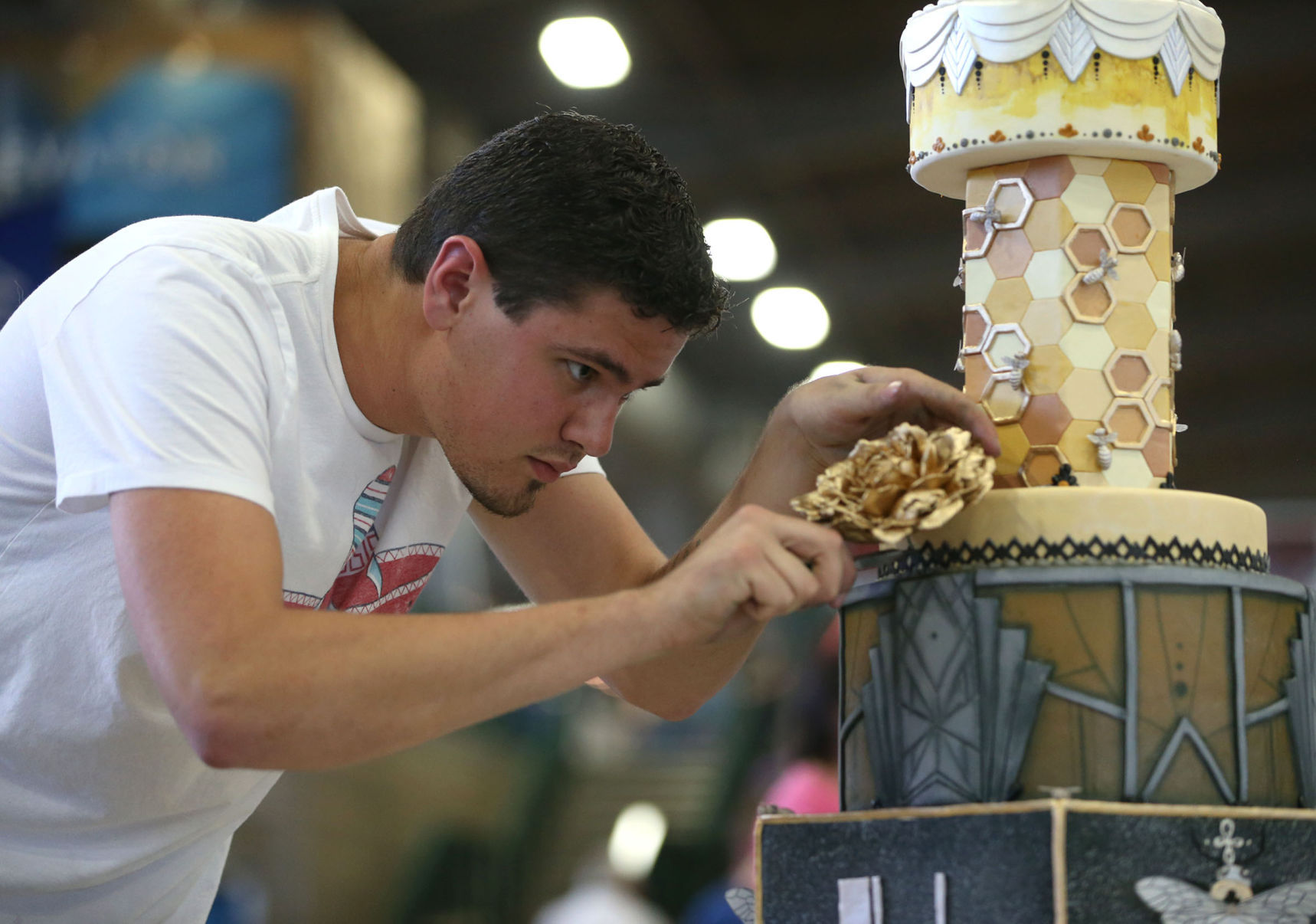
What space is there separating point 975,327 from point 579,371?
45cm

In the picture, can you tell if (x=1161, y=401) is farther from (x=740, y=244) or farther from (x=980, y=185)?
(x=740, y=244)

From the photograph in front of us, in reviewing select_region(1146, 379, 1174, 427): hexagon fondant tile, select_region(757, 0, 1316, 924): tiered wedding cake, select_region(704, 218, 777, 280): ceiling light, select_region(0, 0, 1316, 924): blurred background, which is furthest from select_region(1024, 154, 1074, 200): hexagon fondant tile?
select_region(704, 218, 777, 280): ceiling light

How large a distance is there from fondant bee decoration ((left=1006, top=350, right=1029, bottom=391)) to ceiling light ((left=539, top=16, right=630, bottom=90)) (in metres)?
4.61

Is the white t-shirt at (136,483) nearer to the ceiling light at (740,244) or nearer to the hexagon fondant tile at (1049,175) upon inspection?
the hexagon fondant tile at (1049,175)

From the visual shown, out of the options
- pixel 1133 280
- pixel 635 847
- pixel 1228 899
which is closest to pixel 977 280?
pixel 1133 280

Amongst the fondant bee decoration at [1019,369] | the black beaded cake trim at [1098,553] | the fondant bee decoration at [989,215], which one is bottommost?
the black beaded cake trim at [1098,553]

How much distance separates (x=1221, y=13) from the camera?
5.74 metres

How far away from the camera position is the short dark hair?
1605 millimetres

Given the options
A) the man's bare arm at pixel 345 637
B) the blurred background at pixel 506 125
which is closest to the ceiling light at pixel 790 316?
the blurred background at pixel 506 125

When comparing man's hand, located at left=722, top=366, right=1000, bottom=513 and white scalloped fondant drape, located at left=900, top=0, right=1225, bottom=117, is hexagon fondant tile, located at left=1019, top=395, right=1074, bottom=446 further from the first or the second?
white scalloped fondant drape, located at left=900, top=0, right=1225, bottom=117

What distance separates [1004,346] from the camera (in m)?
1.52

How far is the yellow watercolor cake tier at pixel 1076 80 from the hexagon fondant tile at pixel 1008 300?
0.14 metres

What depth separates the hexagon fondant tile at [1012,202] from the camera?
151 cm

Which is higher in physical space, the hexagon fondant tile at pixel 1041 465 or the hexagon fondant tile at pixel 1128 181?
the hexagon fondant tile at pixel 1128 181
